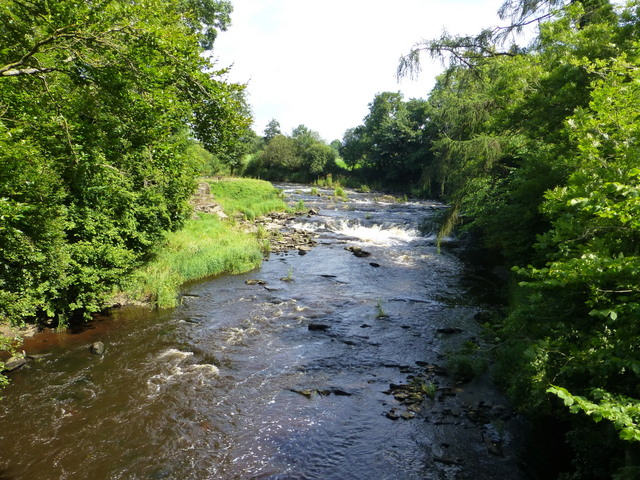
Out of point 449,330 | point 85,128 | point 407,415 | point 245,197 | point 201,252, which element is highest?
point 85,128

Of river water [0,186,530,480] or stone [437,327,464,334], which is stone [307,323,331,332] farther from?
stone [437,327,464,334]

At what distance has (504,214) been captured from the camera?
1412cm

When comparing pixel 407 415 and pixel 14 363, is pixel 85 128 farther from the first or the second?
pixel 407 415

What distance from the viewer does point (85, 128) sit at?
884cm

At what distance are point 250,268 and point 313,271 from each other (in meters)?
3.20

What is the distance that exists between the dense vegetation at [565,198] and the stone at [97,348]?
10548 mm

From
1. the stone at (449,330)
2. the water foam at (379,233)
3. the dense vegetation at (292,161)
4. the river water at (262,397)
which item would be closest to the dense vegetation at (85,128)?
the river water at (262,397)

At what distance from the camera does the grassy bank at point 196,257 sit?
45.5ft

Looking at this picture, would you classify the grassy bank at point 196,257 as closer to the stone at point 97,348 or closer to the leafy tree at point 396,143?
the stone at point 97,348

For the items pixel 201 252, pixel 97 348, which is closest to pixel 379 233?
pixel 201 252

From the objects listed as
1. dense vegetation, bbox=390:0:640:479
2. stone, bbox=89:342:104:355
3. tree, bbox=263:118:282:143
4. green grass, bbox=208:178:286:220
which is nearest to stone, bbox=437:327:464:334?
dense vegetation, bbox=390:0:640:479

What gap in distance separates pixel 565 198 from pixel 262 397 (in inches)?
291

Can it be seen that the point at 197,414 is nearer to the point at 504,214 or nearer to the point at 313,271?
the point at 313,271

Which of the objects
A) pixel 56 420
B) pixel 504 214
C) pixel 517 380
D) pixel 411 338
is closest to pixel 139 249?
pixel 56 420
